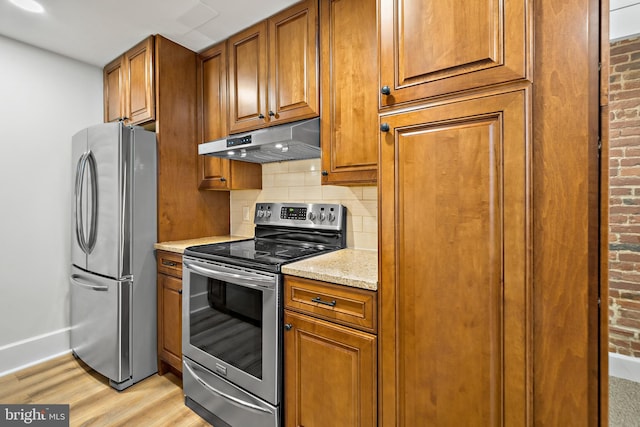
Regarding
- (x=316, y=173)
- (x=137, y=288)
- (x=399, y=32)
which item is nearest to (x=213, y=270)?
(x=137, y=288)

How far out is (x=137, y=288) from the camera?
6.89 feet

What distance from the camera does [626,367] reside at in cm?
210

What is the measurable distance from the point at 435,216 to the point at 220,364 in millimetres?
1415

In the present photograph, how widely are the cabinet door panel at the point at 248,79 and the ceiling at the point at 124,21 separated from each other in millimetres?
88

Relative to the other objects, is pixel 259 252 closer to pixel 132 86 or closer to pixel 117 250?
pixel 117 250

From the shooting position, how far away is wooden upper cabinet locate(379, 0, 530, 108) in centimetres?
93

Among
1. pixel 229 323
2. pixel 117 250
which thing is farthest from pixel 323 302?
pixel 117 250

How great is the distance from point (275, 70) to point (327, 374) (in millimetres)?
1755

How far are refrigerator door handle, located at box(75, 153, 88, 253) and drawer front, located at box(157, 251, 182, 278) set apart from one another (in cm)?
57

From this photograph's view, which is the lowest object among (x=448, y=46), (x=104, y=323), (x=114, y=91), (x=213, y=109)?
(x=104, y=323)

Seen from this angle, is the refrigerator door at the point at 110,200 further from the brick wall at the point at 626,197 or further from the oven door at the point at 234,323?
the brick wall at the point at 626,197

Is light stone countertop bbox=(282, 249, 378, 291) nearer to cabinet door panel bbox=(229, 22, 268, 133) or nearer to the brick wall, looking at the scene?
cabinet door panel bbox=(229, 22, 268, 133)

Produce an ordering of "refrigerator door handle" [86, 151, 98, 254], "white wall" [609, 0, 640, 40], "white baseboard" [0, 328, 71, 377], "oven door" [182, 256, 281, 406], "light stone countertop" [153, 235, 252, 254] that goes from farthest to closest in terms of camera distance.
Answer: "white baseboard" [0, 328, 71, 377] → "refrigerator door handle" [86, 151, 98, 254] → "light stone countertop" [153, 235, 252, 254] → "white wall" [609, 0, 640, 40] → "oven door" [182, 256, 281, 406]

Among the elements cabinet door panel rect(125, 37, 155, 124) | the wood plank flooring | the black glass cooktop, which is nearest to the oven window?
the black glass cooktop
